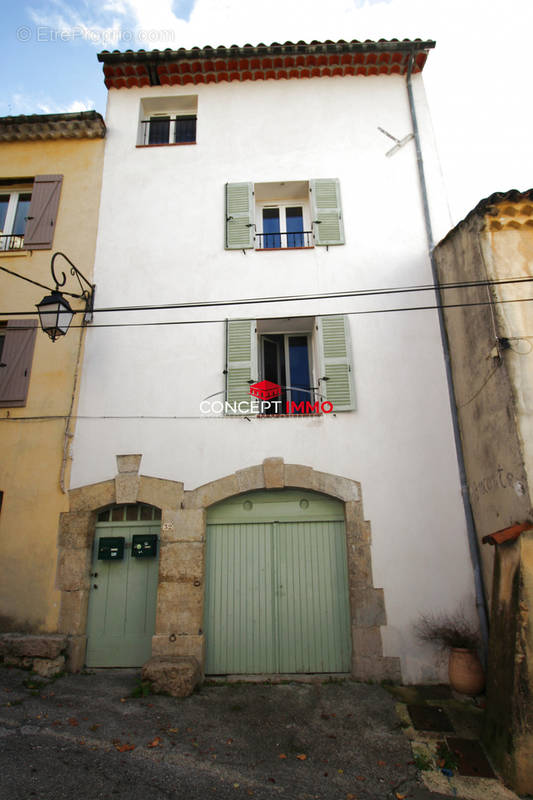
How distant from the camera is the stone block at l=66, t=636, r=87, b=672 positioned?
5.41 meters

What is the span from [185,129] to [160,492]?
20.0ft

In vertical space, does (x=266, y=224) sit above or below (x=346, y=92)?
below

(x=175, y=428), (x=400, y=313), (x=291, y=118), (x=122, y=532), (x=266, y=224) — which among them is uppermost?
(x=291, y=118)

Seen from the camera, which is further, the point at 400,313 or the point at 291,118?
the point at 291,118

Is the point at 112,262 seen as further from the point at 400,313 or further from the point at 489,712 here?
the point at 489,712

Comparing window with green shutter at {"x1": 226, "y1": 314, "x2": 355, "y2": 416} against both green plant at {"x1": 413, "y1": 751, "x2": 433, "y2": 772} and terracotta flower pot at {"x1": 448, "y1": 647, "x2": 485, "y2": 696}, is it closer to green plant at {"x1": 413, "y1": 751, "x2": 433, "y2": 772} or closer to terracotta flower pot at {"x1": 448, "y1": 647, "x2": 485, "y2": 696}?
terracotta flower pot at {"x1": 448, "y1": 647, "x2": 485, "y2": 696}

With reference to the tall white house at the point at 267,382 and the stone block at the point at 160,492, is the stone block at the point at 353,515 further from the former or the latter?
the stone block at the point at 160,492

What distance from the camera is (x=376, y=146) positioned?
7254 millimetres

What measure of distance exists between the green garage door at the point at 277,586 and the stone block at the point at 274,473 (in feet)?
0.73

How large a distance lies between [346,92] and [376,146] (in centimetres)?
118

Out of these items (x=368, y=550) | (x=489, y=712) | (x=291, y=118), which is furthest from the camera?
(x=291, y=118)

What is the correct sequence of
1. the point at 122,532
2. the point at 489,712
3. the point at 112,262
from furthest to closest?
the point at 112,262 → the point at 122,532 → the point at 489,712

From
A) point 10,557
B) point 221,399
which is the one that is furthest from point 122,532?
point 221,399

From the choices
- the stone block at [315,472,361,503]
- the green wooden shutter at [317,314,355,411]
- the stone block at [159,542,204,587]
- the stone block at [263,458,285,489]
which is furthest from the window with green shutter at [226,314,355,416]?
the stone block at [159,542,204,587]
